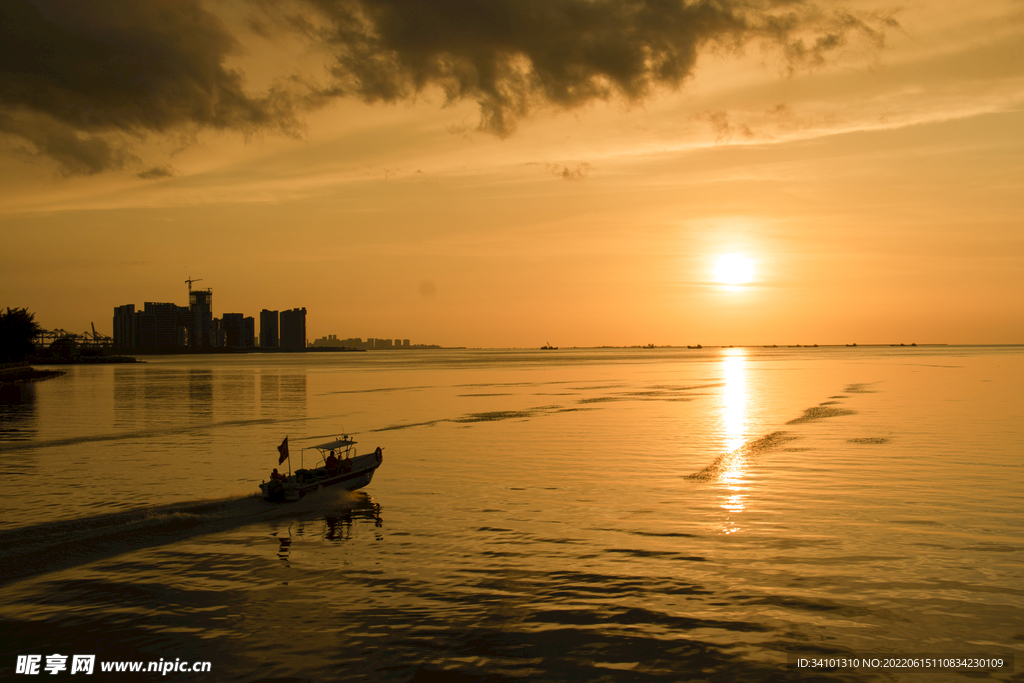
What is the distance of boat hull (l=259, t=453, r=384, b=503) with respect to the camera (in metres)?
33.1

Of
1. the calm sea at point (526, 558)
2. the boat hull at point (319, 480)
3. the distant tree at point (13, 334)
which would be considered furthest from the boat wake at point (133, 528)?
the distant tree at point (13, 334)

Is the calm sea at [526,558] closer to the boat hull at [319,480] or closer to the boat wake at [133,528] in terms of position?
the boat wake at [133,528]

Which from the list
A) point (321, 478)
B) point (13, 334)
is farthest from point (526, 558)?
point (13, 334)

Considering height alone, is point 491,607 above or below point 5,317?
below

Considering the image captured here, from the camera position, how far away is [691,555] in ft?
79.5

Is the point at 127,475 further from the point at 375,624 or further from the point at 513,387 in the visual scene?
the point at 513,387

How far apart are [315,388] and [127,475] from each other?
88.5 meters

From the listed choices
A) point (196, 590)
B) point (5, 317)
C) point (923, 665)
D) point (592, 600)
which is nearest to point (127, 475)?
point (196, 590)

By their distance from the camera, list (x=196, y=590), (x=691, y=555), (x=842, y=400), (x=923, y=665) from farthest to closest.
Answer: (x=842, y=400)
(x=691, y=555)
(x=196, y=590)
(x=923, y=665)

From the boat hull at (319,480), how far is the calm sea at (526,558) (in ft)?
2.26

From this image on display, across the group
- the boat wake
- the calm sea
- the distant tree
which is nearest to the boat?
the boat wake

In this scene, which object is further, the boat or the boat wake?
the boat

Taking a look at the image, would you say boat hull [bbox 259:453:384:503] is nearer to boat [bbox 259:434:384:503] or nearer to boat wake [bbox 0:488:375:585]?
boat [bbox 259:434:384:503]

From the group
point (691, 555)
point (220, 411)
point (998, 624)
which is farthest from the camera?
point (220, 411)
